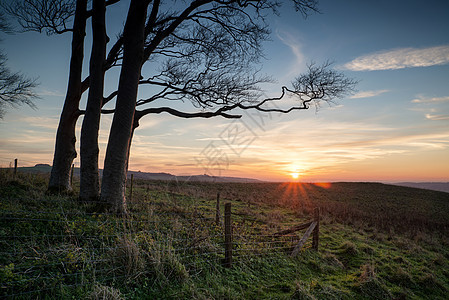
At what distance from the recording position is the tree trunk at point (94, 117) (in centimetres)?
917

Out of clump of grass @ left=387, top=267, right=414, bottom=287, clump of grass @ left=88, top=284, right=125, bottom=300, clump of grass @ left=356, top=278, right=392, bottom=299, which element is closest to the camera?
clump of grass @ left=88, top=284, right=125, bottom=300

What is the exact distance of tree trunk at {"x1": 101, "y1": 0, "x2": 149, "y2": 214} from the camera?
26.7 ft

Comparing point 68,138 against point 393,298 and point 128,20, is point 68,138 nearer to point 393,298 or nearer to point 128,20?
point 128,20

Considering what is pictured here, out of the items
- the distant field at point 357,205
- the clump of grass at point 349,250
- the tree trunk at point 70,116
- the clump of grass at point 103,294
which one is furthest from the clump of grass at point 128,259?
the distant field at point 357,205

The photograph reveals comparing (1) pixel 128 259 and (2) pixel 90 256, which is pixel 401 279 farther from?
(2) pixel 90 256

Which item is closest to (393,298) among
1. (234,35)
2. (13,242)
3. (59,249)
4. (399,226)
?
(59,249)

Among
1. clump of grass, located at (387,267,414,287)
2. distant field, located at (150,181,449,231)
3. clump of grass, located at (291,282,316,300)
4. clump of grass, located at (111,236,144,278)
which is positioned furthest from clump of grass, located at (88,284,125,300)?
distant field, located at (150,181,449,231)

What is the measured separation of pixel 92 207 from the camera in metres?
8.04

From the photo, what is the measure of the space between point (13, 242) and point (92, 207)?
132 inches

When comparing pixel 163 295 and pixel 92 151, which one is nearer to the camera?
pixel 163 295

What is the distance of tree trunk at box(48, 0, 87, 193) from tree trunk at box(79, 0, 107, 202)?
7.35 feet

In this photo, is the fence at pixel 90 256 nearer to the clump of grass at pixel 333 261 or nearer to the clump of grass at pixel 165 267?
the clump of grass at pixel 165 267

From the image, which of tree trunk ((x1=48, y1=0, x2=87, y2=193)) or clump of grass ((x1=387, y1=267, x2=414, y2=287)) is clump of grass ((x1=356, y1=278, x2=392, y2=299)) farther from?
tree trunk ((x1=48, y1=0, x2=87, y2=193))

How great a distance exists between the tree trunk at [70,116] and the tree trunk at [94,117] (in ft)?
7.35
